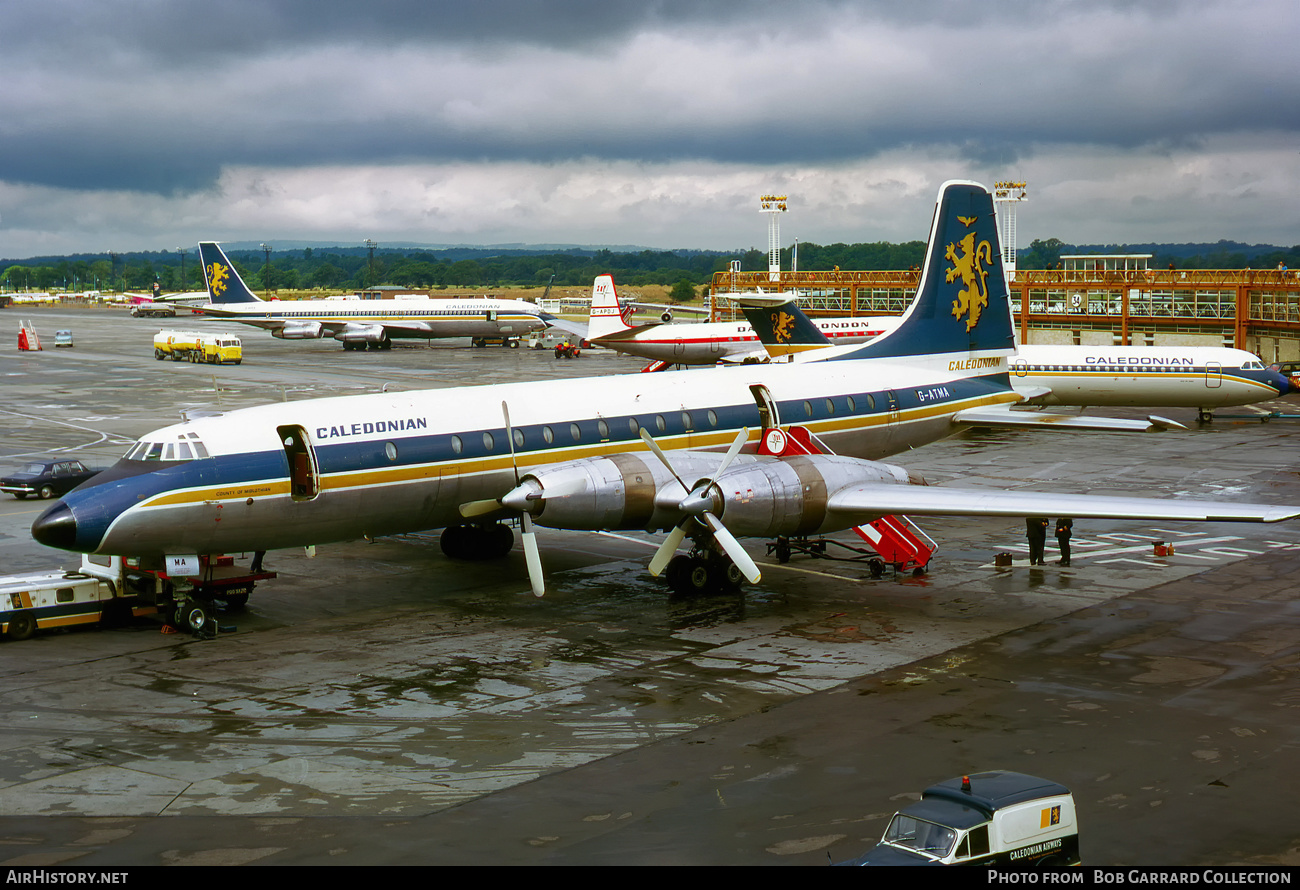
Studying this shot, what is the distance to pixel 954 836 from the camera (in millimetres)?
11766

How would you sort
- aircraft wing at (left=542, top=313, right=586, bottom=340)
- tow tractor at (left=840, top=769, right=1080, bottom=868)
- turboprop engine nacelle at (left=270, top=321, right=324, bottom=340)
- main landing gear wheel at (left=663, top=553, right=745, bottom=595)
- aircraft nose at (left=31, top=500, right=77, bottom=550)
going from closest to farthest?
tow tractor at (left=840, top=769, right=1080, bottom=868), aircraft nose at (left=31, top=500, right=77, bottom=550), main landing gear wheel at (left=663, top=553, right=745, bottom=595), aircraft wing at (left=542, top=313, right=586, bottom=340), turboprop engine nacelle at (left=270, top=321, right=324, bottom=340)

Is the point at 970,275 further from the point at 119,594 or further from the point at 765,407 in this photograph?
the point at 119,594

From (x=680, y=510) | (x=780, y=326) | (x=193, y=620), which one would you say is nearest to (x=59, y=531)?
(x=193, y=620)

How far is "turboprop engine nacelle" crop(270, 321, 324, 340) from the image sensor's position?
105688 mm

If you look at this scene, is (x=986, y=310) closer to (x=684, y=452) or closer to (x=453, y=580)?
(x=684, y=452)

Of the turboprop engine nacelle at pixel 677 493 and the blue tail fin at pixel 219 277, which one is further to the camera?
the blue tail fin at pixel 219 277

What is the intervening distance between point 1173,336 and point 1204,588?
2421 inches

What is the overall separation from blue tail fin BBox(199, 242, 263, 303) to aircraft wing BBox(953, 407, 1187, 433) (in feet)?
290

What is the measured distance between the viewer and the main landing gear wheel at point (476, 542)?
3002 cm

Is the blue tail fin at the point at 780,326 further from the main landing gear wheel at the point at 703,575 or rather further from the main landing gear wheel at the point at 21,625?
the main landing gear wheel at the point at 21,625

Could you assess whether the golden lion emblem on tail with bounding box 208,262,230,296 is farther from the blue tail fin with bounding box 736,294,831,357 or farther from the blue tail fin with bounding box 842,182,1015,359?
the blue tail fin with bounding box 842,182,1015,359

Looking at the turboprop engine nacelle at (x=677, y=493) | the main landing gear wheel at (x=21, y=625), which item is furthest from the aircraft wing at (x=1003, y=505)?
the main landing gear wheel at (x=21, y=625)

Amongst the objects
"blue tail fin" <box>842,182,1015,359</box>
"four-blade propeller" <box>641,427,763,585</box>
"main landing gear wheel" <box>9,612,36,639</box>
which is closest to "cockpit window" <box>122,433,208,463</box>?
"main landing gear wheel" <box>9,612,36,639</box>

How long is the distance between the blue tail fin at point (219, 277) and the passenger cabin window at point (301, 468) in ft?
296
